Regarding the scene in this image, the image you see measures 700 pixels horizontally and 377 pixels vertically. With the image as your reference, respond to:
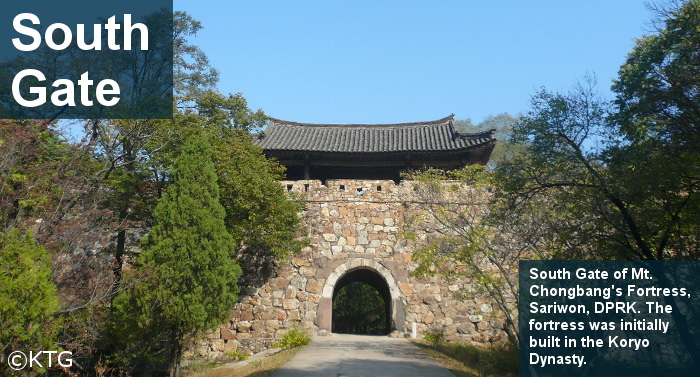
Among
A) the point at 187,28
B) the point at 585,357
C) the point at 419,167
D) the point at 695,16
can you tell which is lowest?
the point at 585,357

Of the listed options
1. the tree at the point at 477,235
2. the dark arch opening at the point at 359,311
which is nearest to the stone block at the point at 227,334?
the tree at the point at 477,235

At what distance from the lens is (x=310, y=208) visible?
1473cm

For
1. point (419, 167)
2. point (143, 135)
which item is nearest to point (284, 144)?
point (419, 167)

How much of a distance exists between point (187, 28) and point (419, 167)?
328 inches

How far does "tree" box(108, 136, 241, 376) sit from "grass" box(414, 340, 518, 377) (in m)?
4.35

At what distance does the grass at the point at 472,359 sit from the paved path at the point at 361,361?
280mm

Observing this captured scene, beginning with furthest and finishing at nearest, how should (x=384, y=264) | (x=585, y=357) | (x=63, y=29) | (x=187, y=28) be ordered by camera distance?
(x=187, y=28) → (x=384, y=264) → (x=63, y=29) → (x=585, y=357)

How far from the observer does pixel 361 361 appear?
9.50 meters

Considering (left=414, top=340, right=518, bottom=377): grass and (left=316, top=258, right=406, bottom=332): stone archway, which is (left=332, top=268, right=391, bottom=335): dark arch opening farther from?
(left=414, top=340, right=518, bottom=377): grass

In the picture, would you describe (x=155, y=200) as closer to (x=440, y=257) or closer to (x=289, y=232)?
(x=289, y=232)

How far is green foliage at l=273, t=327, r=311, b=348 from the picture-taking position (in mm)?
12125

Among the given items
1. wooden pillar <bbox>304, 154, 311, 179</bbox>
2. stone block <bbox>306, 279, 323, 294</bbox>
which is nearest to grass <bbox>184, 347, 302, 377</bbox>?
stone block <bbox>306, 279, 323, 294</bbox>

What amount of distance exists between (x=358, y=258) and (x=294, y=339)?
112 inches

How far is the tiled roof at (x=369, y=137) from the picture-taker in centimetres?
1595
